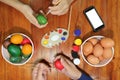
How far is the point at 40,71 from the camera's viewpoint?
1200 millimetres

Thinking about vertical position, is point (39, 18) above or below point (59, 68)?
above

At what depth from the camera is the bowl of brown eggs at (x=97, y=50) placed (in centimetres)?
116

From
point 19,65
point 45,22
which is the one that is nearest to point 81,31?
point 45,22

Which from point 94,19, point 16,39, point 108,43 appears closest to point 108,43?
point 108,43

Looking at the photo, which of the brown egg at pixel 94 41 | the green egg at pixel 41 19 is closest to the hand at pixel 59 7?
the green egg at pixel 41 19

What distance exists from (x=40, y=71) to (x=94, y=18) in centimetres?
28

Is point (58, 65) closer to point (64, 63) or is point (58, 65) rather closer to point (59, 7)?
point (64, 63)

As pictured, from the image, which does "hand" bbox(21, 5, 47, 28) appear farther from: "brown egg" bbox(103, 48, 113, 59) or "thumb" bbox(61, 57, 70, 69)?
"brown egg" bbox(103, 48, 113, 59)

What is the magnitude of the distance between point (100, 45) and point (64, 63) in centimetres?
14

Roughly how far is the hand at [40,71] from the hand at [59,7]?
20 cm

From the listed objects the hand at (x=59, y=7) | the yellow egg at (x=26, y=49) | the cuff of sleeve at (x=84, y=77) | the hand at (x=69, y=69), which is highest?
the hand at (x=59, y=7)

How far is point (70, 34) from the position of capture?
47.8 inches

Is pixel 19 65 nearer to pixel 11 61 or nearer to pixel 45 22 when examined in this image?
pixel 11 61

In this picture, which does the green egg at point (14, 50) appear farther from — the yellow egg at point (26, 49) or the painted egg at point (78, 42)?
the painted egg at point (78, 42)
